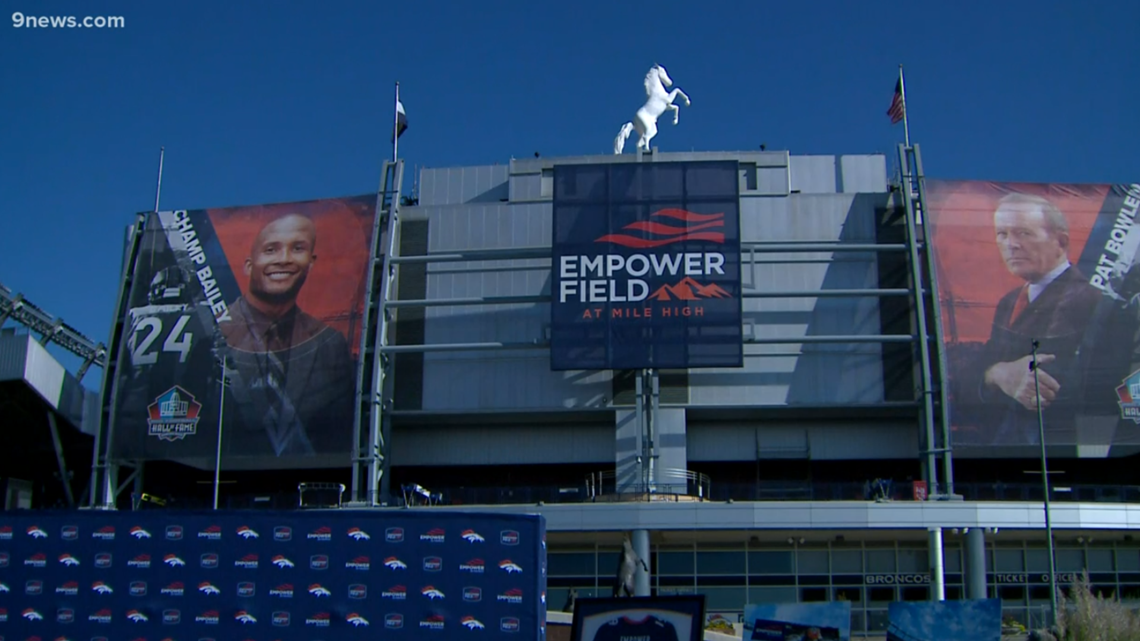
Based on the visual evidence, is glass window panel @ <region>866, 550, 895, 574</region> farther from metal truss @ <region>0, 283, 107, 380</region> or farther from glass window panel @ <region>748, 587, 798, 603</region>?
metal truss @ <region>0, 283, 107, 380</region>

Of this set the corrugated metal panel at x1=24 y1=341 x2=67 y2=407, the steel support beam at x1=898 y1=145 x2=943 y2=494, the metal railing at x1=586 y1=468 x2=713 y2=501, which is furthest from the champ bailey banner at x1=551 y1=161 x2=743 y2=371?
the corrugated metal panel at x1=24 y1=341 x2=67 y2=407

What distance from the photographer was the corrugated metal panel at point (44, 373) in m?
56.1

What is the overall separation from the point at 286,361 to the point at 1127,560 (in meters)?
37.2

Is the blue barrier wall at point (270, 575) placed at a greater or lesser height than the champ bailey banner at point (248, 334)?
lesser

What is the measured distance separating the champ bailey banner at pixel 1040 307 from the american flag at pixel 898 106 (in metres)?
4.05

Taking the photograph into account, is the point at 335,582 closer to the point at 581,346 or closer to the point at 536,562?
the point at 536,562

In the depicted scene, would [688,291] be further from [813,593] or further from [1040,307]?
[1040,307]

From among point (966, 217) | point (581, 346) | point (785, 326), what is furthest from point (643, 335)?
point (966, 217)

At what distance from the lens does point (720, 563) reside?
51719mm

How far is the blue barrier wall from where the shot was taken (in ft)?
64.8

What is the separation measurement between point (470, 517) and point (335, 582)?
7.92ft

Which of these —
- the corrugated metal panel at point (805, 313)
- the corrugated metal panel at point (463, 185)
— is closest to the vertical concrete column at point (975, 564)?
the corrugated metal panel at point (805, 313)

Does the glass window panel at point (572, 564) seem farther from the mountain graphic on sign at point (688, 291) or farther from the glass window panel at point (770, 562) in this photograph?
the mountain graphic on sign at point (688, 291)

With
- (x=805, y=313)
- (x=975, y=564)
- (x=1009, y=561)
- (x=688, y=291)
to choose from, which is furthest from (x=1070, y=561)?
(x=688, y=291)
